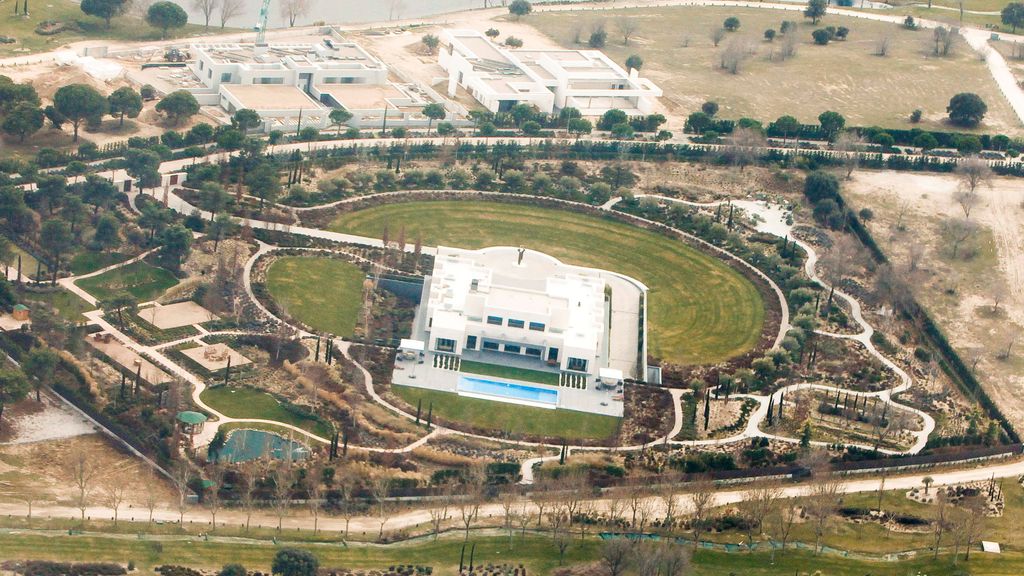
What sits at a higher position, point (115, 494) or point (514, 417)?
point (514, 417)

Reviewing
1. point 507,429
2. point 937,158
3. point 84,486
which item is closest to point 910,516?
point 507,429

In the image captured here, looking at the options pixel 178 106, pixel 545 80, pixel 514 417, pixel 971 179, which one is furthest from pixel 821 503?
pixel 545 80

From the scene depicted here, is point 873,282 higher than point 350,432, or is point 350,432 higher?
point 873,282

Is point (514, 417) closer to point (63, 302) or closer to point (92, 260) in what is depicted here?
point (63, 302)

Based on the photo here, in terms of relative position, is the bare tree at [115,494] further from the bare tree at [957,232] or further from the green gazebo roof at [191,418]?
the bare tree at [957,232]

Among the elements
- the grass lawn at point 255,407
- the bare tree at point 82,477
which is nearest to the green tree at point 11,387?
the bare tree at point 82,477

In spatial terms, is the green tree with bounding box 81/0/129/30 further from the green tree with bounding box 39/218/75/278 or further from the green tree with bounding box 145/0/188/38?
the green tree with bounding box 39/218/75/278

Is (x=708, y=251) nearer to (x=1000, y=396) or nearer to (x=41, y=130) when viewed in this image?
(x=1000, y=396)
